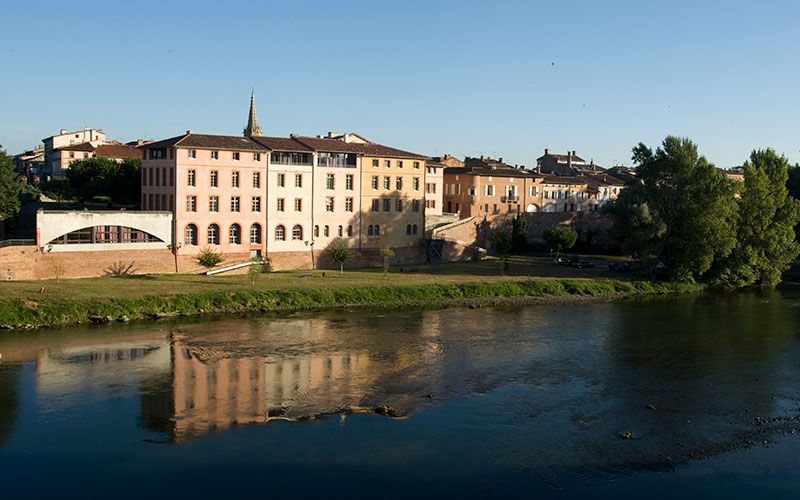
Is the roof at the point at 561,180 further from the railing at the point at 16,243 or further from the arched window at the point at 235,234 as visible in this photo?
the railing at the point at 16,243

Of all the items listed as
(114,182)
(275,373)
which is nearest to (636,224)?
(275,373)

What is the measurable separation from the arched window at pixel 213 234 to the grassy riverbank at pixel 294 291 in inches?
133

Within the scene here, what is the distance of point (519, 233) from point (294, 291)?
27468 mm

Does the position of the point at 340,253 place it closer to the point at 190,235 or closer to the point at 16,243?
the point at 190,235

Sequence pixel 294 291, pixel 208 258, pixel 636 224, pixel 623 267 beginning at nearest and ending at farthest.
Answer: pixel 294 291
pixel 208 258
pixel 636 224
pixel 623 267

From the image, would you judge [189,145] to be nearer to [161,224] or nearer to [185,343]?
[161,224]

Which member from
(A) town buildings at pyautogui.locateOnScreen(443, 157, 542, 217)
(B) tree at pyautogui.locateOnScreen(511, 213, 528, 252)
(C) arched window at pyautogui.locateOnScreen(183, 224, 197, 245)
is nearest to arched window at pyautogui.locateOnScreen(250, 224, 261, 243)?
(C) arched window at pyautogui.locateOnScreen(183, 224, 197, 245)

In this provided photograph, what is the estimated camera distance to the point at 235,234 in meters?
52.2

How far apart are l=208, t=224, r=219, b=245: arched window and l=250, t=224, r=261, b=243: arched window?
2.37m

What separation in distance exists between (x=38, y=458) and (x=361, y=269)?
117ft

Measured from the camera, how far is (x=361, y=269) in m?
56.3

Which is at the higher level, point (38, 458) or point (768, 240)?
point (768, 240)

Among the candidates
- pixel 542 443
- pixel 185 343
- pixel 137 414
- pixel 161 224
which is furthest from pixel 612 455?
pixel 161 224

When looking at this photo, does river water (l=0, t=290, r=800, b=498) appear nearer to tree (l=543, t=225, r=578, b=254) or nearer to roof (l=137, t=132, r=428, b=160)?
roof (l=137, t=132, r=428, b=160)
